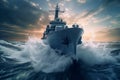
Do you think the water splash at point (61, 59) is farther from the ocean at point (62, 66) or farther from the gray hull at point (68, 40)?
the gray hull at point (68, 40)

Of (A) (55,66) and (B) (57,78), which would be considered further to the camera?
(A) (55,66)

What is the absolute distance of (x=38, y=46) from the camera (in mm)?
28531

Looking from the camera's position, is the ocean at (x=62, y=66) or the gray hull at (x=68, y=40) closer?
the ocean at (x=62, y=66)

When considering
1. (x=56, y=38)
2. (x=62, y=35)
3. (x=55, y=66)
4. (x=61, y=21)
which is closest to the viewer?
(x=55, y=66)

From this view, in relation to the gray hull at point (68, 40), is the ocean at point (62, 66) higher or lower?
lower

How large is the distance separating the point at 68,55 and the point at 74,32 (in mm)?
Answer: 3546

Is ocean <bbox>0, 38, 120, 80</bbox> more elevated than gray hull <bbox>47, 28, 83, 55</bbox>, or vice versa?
gray hull <bbox>47, 28, 83, 55</bbox>

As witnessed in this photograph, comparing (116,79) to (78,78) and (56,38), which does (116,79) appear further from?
(56,38)

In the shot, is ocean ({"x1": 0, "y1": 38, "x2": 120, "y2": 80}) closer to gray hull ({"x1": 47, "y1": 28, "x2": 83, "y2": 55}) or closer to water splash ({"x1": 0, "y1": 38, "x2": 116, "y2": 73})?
water splash ({"x1": 0, "y1": 38, "x2": 116, "y2": 73})

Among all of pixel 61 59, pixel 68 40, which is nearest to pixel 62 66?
pixel 61 59

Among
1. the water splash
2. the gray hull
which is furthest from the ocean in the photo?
the gray hull


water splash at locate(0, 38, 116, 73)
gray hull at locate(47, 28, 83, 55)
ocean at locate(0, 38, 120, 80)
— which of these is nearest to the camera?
ocean at locate(0, 38, 120, 80)

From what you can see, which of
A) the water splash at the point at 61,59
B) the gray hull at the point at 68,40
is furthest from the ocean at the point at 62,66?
the gray hull at the point at 68,40

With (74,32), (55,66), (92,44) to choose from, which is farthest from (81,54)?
(55,66)
